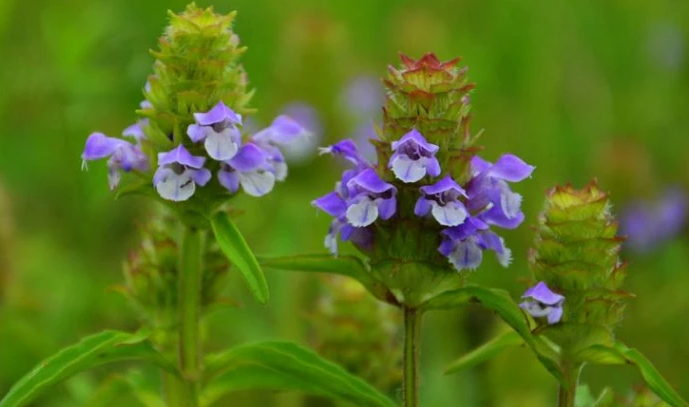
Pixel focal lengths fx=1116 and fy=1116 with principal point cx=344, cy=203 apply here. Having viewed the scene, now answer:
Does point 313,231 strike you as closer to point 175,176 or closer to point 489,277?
point 489,277

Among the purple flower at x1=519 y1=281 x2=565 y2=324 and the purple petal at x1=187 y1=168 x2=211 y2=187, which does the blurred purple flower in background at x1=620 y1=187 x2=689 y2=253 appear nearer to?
the purple flower at x1=519 y1=281 x2=565 y2=324

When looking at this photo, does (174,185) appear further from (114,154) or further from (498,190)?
(498,190)

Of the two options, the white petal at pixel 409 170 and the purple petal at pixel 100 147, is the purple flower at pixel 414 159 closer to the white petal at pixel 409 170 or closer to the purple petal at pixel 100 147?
the white petal at pixel 409 170

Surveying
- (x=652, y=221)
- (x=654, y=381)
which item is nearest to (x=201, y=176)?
(x=654, y=381)

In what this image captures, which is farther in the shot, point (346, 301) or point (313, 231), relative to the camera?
point (313, 231)

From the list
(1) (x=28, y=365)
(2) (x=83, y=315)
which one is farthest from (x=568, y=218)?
(2) (x=83, y=315)

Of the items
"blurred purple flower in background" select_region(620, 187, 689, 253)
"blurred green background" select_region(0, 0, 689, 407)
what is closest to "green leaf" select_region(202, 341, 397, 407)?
"blurred green background" select_region(0, 0, 689, 407)

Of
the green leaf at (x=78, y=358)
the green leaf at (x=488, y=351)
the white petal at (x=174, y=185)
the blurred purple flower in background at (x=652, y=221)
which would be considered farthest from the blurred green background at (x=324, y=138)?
the white petal at (x=174, y=185)
